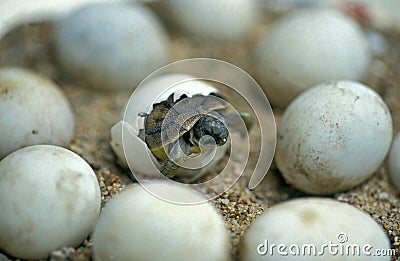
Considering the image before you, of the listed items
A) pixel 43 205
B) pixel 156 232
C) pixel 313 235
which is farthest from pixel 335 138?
pixel 43 205

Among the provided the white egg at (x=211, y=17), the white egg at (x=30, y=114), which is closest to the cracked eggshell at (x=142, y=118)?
the white egg at (x=30, y=114)

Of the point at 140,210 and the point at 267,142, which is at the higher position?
the point at 140,210

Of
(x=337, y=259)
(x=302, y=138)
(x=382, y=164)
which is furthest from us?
(x=382, y=164)

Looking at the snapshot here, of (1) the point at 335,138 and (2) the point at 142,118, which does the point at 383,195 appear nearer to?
(1) the point at 335,138

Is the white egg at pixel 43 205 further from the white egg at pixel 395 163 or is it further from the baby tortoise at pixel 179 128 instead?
the white egg at pixel 395 163

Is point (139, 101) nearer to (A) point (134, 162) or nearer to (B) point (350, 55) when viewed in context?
(A) point (134, 162)

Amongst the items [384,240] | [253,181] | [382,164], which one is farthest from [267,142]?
[384,240]

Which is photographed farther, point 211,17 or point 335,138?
point 211,17
